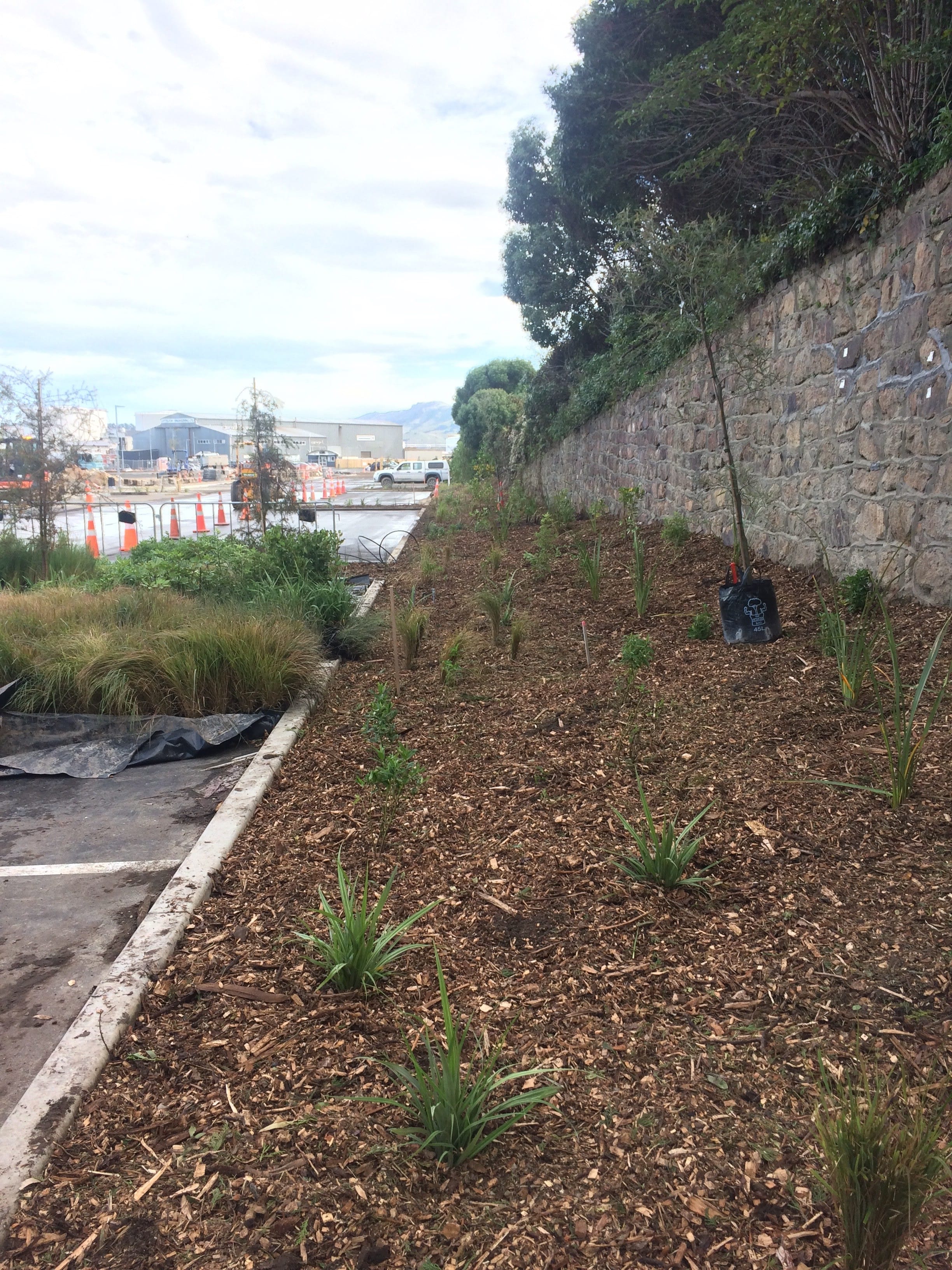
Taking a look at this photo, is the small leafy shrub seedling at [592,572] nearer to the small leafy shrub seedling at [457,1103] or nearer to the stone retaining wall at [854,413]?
the stone retaining wall at [854,413]

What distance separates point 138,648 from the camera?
19.7 feet

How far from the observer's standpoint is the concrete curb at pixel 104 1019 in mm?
2119

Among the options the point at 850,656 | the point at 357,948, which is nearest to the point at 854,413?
the point at 850,656

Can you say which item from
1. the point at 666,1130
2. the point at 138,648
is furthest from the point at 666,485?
the point at 666,1130

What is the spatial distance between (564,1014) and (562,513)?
1153 centimetres

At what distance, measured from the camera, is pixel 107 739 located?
557 centimetres

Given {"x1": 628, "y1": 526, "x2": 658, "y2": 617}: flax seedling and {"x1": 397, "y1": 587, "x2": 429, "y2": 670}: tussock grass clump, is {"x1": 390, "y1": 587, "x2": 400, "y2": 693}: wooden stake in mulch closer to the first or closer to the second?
{"x1": 397, "y1": 587, "x2": 429, "y2": 670}: tussock grass clump

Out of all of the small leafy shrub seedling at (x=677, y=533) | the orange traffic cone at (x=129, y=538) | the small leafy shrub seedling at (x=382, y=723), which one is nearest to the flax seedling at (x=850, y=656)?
the small leafy shrub seedling at (x=382, y=723)

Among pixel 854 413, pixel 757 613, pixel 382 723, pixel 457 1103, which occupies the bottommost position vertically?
pixel 457 1103

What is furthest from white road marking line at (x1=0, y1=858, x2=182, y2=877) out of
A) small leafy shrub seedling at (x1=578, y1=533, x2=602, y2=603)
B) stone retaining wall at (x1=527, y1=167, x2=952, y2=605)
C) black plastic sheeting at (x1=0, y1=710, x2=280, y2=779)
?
small leafy shrub seedling at (x1=578, y1=533, x2=602, y2=603)

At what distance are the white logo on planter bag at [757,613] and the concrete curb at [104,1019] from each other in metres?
3.08

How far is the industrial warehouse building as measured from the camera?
7269cm

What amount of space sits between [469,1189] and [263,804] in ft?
8.66

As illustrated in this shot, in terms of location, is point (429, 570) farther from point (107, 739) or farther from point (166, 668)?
point (107, 739)
